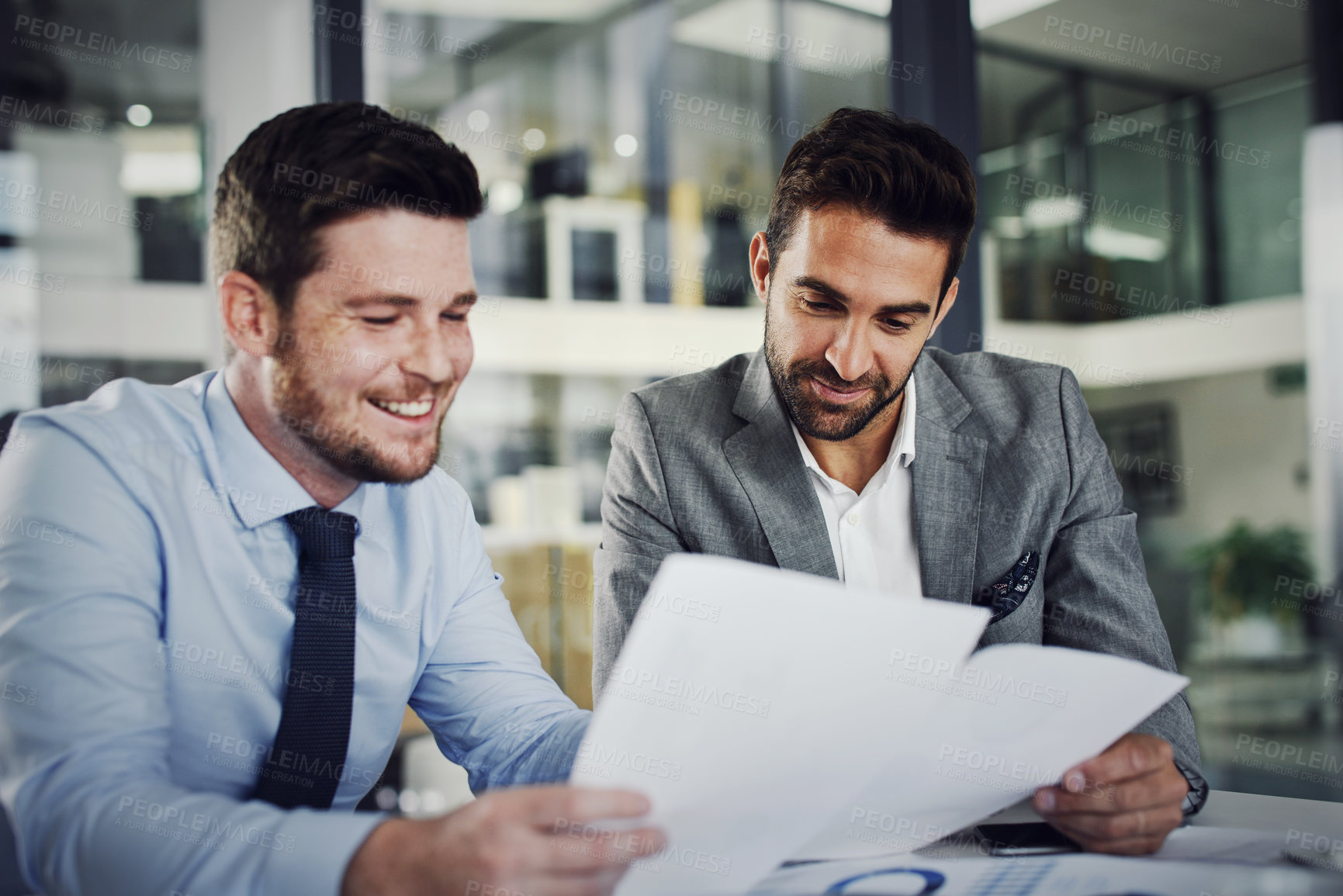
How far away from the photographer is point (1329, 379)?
374 centimetres

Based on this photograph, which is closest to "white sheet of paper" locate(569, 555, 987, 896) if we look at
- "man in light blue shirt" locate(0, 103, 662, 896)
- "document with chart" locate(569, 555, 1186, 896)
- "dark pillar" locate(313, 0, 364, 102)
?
"document with chart" locate(569, 555, 1186, 896)

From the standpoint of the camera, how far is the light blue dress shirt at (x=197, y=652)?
2.59 feet

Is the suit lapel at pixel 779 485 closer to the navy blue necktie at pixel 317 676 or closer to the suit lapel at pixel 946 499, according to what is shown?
the suit lapel at pixel 946 499

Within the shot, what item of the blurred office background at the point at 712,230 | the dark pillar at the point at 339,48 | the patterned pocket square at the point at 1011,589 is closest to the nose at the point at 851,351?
the patterned pocket square at the point at 1011,589

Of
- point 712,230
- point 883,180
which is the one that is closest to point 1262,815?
point 883,180

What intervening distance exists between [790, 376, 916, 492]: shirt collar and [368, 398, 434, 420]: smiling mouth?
681mm

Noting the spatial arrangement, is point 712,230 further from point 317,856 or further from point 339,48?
point 317,856

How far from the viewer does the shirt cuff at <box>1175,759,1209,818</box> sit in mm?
1160

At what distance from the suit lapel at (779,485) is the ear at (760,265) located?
0.52 feet

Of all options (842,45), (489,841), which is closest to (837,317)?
(489,841)

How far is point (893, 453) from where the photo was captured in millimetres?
1651

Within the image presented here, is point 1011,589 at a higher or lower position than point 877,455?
lower

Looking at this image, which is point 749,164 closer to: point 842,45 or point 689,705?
point 842,45

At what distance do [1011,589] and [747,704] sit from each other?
0.93 m
